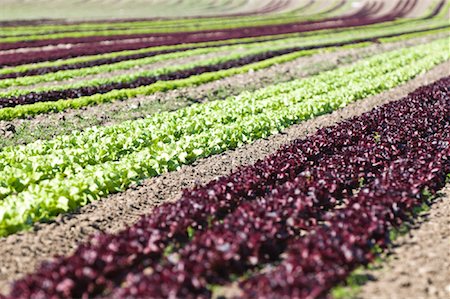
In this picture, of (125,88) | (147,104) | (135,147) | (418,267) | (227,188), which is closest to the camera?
(418,267)

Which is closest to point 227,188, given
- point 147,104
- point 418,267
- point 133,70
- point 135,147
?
point 418,267


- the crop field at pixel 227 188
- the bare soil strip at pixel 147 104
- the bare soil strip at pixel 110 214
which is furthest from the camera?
the bare soil strip at pixel 147 104

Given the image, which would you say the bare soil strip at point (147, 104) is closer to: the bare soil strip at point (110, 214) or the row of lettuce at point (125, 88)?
the row of lettuce at point (125, 88)

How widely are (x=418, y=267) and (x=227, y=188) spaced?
3.27 meters

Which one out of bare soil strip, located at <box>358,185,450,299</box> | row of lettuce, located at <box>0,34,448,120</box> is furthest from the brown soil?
bare soil strip, located at <box>358,185,450,299</box>

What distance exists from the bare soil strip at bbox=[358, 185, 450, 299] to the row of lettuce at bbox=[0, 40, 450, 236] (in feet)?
16.9

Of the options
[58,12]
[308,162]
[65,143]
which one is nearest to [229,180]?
[308,162]

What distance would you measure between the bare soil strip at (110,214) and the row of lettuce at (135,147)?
0.27 m

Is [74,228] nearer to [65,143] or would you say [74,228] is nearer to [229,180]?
[229,180]

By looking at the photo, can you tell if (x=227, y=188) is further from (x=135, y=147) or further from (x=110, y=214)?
(x=135, y=147)

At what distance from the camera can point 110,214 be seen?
8617 millimetres

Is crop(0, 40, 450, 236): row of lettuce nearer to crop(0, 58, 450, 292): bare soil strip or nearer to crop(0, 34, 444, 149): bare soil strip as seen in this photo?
crop(0, 58, 450, 292): bare soil strip

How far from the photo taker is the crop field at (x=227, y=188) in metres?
6.03

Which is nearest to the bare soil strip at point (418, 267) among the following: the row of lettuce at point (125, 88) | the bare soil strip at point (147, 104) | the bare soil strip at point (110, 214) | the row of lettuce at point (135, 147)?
the bare soil strip at point (110, 214)
